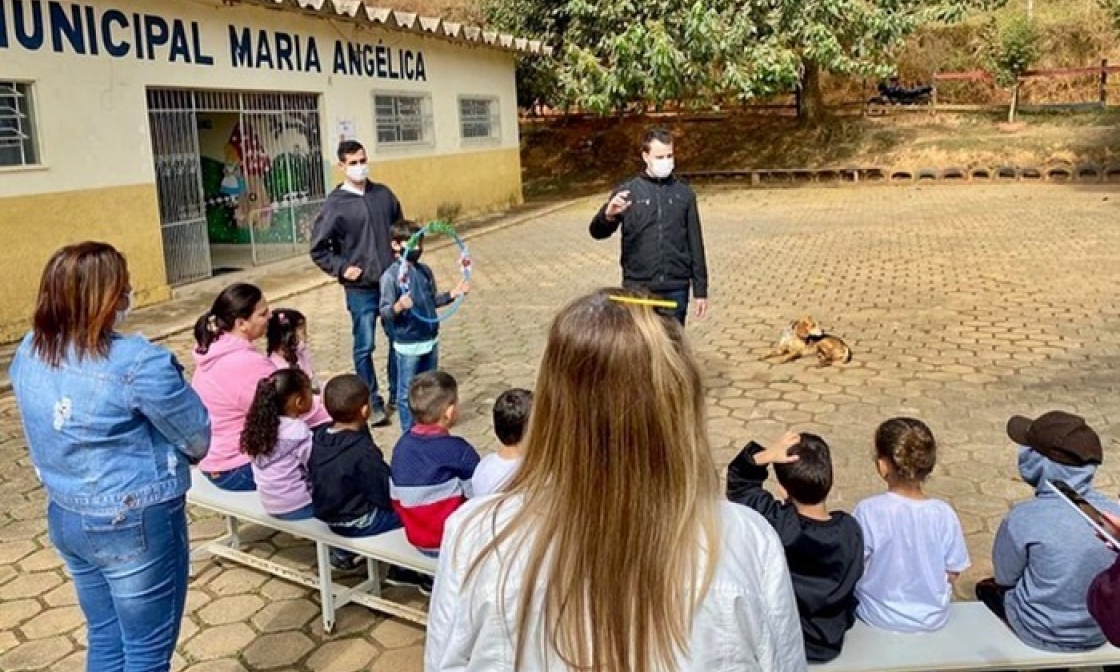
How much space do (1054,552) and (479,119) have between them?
52.1ft

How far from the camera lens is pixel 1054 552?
2.70m

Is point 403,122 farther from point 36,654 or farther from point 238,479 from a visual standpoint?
point 36,654

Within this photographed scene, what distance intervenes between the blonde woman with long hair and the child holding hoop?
3760mm

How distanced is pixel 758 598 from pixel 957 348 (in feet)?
20.6

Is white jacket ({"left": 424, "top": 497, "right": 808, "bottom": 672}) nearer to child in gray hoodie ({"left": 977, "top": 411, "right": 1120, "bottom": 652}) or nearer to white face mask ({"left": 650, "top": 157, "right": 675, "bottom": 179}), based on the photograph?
child in gray hoodie ({"left": 977, "top": 411, "right": 1120, "bottom": 652})

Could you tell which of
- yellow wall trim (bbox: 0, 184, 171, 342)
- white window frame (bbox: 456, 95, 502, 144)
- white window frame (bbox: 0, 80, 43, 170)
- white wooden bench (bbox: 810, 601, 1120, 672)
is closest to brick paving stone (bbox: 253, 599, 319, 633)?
white wooden bench (bbox: 810, 601, 1120, 672)

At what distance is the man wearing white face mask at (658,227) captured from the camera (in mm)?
5277

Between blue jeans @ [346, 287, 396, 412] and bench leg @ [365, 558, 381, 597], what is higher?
blue jeans @ [346, 287, 396, 412]

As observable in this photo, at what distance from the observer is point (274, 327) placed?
15.6 ft

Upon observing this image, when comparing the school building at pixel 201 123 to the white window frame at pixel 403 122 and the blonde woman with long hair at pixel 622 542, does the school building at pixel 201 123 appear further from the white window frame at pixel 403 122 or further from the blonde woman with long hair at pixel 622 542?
the blonde woman with long hair at pixel 622 542

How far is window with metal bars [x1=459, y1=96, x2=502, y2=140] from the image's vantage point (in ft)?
55.8

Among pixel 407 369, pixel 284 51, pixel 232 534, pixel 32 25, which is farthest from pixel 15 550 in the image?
pixel 284 51

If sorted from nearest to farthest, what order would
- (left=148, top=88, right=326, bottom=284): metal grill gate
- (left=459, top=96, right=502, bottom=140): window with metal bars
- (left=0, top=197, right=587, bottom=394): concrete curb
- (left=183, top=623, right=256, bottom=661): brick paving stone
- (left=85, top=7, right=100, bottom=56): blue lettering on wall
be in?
(left=183, top=623, right=256, bottom=661): brick paving stone < (left=0, top=197, right=587, bottom=394): concrete curb < (left=85, top=7, right=100, bottom=56): blue lettering on wall < (left=148, top=88, right=326, bottom=284): metal grill gate < (left=459, top=96, right=502, bottom=140): window with metal bars

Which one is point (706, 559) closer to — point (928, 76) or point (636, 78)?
point (636, 78)
